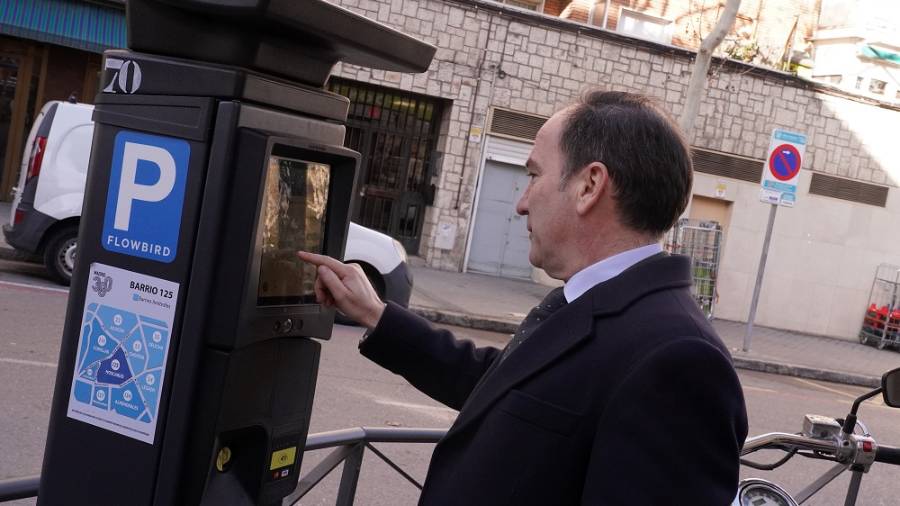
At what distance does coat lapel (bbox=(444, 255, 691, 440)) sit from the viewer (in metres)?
1.75

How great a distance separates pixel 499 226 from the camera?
16562mm

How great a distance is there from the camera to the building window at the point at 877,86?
1919 cm

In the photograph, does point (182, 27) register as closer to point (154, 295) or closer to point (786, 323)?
point (154, 295)

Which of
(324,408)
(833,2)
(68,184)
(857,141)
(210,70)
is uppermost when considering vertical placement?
(833,2)

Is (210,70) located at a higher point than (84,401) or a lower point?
higher

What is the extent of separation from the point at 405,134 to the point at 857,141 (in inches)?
335

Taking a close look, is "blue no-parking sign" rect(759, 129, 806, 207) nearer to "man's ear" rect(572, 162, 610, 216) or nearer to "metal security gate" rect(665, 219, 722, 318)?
"metal security gate" rect(665, 219, 722, 318)

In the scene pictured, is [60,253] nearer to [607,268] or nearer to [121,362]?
[121,362]

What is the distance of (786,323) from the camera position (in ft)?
58.5

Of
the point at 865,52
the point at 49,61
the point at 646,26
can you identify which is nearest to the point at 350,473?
the point at 49,61

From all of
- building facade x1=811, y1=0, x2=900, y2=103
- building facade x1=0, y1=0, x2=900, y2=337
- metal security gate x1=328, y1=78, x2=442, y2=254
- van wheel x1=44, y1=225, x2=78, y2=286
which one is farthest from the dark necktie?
building facade x1=811, y1=0, x2=900, y2=103

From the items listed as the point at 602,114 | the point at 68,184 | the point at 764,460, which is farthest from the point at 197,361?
the point at 68,184

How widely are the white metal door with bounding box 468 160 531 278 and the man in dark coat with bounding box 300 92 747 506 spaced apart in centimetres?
1445

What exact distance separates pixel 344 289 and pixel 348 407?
472 centimetres
